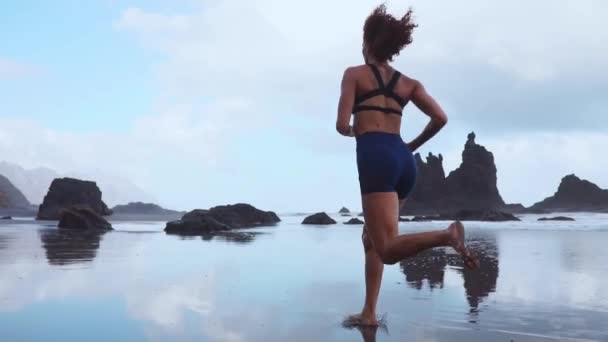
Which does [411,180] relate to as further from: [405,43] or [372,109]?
[405,43]

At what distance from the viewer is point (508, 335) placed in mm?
3727

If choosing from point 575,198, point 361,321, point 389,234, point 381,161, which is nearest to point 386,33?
point 381,161

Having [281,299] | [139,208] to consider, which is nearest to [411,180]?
[281,299]

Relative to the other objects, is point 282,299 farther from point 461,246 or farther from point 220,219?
point 220,219

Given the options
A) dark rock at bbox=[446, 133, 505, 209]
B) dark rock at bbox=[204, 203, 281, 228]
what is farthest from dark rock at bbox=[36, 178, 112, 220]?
dark rock at bbox=[446, 133, 505, 209]

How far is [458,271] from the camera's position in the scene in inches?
295

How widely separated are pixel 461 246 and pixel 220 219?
75.6 feet

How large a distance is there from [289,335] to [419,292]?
2.36 metres

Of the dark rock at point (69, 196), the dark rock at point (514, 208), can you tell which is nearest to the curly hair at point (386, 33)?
the dark rock at point (69, 196)

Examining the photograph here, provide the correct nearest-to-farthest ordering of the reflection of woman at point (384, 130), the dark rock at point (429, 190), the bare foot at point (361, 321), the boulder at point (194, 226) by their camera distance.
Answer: the reflection of woman at point (384, 130) → the bare foot at point (361, 321) → the boulder at point (194, 226) → the dark rock at point (429, 190)

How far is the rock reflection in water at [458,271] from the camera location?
565cm

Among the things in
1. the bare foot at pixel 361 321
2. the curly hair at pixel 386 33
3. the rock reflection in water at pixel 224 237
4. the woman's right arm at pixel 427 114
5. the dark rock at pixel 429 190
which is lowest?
the bare foot at pixel 361 321

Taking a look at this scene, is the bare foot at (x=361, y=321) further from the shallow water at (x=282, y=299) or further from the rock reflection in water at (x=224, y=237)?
the rock reflection in water at (x=224, y=237)

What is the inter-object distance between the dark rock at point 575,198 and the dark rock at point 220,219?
2411 inches
